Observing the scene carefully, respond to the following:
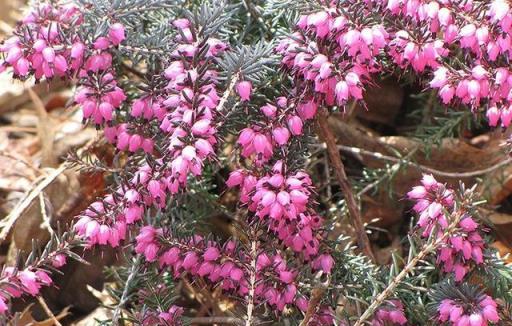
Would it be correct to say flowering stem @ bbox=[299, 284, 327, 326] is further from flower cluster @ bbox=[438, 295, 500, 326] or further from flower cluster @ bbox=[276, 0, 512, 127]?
flower cluster @ bbox=[276, 0, 512, 127]

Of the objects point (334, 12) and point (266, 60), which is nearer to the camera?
point (334, 12)

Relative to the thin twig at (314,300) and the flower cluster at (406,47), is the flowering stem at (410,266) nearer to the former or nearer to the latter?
the thin twig at (314,300)

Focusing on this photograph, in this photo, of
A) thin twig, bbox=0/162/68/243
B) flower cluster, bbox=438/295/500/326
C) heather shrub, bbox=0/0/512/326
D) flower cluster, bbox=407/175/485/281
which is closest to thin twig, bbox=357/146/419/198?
heather shrub, bbox=0/0/512/326

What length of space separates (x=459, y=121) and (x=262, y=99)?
0.96 metres

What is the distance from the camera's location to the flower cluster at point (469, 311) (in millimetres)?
2581

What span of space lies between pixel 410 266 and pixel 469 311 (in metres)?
A: 0.25

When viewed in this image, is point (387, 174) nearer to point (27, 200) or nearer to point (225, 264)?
point (225, 264)

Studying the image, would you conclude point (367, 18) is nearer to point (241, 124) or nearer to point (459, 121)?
point (241, 124)

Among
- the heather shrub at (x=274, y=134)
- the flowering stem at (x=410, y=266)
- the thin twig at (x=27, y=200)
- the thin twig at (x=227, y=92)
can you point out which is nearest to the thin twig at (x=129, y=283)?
the heather shrub at (x=274, y=134)

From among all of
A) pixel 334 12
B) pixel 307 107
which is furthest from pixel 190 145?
pixel 334 12

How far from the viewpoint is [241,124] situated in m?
2.91

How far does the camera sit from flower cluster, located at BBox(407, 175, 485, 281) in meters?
2.62

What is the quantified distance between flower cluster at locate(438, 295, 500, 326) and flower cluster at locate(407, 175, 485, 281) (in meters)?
0.09

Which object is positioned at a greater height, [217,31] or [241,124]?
[217,31]
